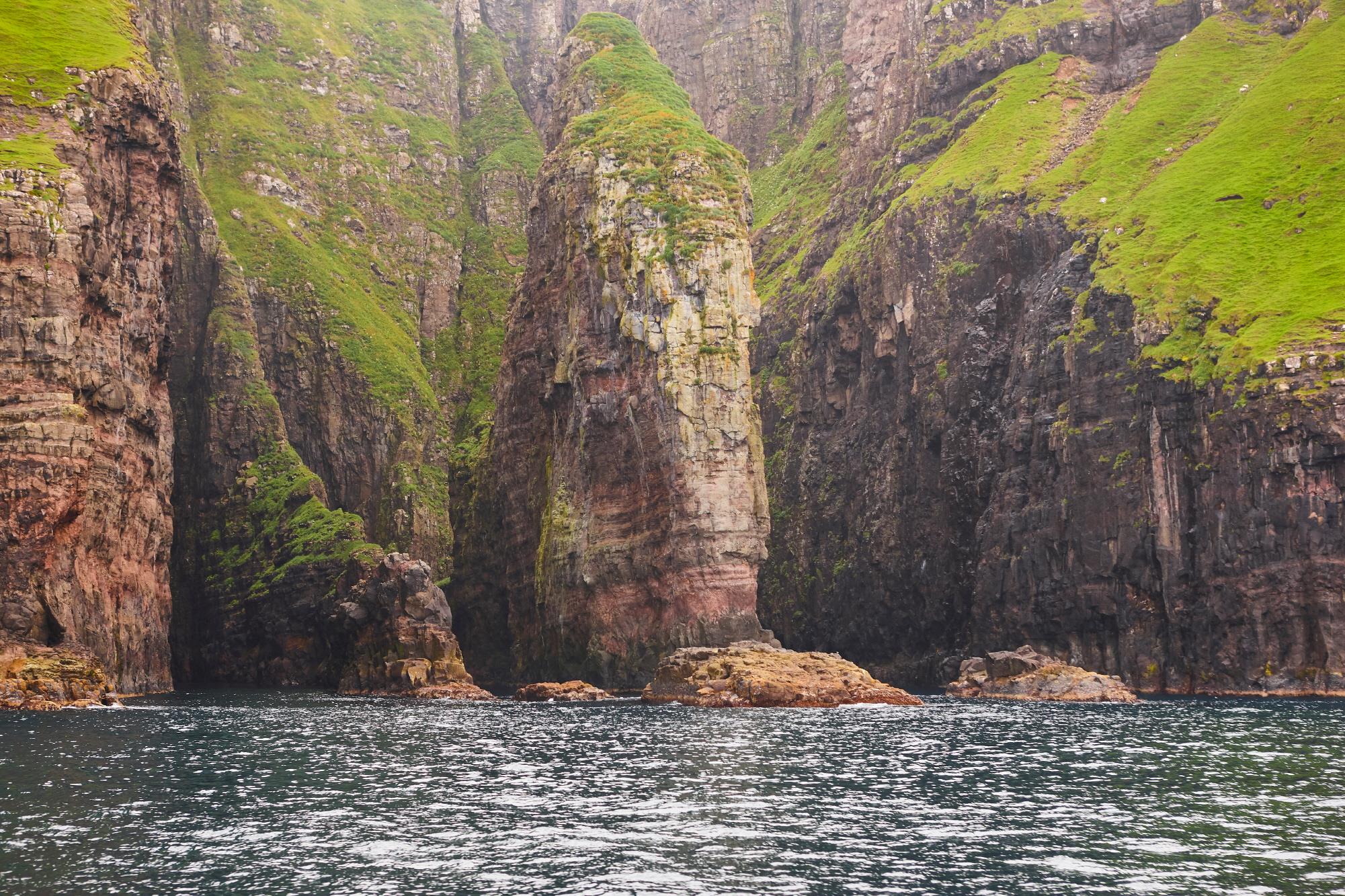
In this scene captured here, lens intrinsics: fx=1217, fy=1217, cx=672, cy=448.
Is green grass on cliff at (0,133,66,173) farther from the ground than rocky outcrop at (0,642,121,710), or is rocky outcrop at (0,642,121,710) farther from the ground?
green grass on cliff at (0,133,66,173)

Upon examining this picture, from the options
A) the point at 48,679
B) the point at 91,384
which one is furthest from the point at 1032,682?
the point at 91,384

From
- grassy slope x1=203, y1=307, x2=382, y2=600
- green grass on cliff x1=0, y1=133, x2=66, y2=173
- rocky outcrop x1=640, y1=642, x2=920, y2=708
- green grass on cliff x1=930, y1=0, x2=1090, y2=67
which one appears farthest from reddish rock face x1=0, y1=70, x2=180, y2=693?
green grass on cliff x1=930, y1=0, x2=1090, y2=67

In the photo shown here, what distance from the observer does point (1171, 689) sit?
4537 inches

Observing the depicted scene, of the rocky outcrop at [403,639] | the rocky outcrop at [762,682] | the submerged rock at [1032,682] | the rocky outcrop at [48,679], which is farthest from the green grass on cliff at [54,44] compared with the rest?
the submerged rock at [1032,682]

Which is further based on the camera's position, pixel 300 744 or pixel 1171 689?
pixel 1171 689

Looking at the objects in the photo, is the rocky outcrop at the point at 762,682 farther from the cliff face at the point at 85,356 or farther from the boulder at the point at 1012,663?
the cliff face at the point at 85,356

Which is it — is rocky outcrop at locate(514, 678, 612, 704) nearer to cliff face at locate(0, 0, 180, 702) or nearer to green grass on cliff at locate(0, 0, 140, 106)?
cliff face at locate(0, 0, 180, 702)

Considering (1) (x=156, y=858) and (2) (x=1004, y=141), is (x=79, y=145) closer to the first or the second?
(1) (x=156, y=858)

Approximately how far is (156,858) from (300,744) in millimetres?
33977

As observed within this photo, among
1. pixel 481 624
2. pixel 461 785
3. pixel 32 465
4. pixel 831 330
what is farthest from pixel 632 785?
pixel 831 330

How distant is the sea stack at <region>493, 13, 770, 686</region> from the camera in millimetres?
125812

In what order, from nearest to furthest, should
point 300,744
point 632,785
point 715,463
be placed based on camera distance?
point 632,785 → point 300,744 → point 715,463

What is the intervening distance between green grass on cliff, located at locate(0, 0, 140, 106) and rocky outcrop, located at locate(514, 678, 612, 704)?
70.3m

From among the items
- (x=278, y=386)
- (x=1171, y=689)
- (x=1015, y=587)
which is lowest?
(x=1171, y=689)
